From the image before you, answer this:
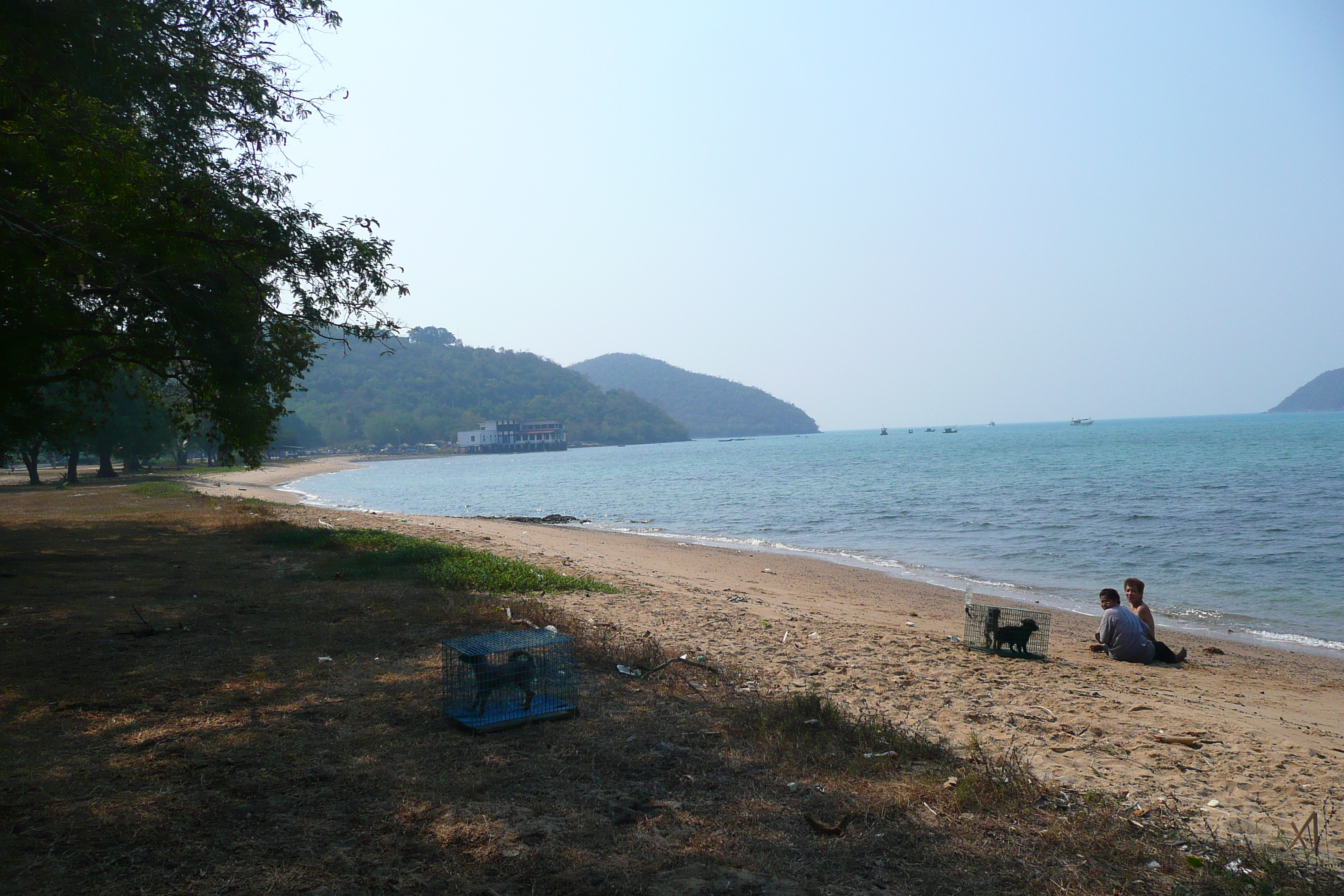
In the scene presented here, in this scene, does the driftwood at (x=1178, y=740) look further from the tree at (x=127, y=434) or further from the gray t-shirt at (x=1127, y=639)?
the tree at (x=127, y=434)

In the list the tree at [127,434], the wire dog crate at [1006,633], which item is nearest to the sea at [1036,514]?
the wire dog crate at [1006,633]

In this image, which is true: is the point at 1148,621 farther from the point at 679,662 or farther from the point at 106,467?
the point at 106,467

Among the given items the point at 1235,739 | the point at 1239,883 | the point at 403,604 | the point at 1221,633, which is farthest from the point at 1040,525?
the point at 1239,883

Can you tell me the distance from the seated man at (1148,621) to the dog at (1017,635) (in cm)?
184

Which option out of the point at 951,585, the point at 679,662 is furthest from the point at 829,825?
the point at 951,585

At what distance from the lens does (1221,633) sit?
12.6m

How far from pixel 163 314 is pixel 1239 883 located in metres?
13.2

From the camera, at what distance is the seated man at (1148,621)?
987 cm

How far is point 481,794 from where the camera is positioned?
4.37m

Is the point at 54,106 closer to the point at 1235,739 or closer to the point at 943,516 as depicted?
the point at 1235,739

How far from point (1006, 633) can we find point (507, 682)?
21.4 ft

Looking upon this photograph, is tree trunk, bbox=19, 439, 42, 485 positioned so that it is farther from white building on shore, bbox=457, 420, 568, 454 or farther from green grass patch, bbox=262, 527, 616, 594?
white building on shore, bbox=457, 420, 568, 454

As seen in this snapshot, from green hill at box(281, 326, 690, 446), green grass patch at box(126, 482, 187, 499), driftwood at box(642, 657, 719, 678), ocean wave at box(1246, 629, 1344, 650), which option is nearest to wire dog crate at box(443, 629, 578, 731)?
driftwood at box(642, 657, 719, 678)

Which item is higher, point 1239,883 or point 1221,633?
point 1239,883
